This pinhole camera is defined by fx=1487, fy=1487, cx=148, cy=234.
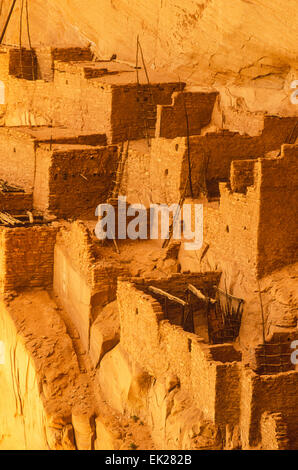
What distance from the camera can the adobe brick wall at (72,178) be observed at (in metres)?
24.3

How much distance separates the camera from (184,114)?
24531 mm

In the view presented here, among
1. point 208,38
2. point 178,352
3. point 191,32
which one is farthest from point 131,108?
point 178,352

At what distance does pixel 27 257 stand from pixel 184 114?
358cm

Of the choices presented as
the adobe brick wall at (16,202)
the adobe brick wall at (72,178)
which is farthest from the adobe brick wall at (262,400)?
the adobe brick wall at (16,202)

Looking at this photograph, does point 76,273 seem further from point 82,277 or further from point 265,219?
point 265,219

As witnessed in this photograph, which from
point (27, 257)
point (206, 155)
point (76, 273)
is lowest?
point (76, 273)

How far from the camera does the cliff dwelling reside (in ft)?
62.1

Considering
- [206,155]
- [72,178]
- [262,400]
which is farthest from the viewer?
[72,178]

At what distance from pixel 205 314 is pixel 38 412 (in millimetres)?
2954

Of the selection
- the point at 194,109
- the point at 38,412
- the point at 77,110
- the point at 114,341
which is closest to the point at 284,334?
the point at 114,341

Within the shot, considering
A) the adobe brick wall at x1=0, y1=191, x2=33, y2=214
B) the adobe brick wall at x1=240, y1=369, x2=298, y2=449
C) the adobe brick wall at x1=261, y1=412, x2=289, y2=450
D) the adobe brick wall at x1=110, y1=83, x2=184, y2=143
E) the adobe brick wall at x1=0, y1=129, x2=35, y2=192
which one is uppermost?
the adobe brick wall at x1=110, y1=83, x2=184, y2=143

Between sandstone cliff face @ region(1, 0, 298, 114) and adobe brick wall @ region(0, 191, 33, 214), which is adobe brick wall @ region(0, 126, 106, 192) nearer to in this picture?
adobe brick wall @ region(0, 191, 33, 214)

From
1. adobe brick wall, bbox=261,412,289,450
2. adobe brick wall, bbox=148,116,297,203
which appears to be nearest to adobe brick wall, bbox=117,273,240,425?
adobe brick wall, bbox=261,412,289,450

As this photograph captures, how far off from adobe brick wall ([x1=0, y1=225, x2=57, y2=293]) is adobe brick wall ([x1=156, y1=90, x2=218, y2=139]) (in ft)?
8.16
